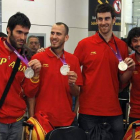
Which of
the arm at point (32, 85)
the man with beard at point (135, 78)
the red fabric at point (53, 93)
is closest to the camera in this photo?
the arm at point (32, 85)

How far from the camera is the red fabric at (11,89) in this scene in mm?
2814

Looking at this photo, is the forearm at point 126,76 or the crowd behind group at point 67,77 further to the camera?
the forearm at point 126,76

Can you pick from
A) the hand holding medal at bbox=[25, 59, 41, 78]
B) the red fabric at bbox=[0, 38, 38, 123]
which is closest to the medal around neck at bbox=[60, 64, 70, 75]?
the hand holding medal at bbox=[25, 59, 41, 78]

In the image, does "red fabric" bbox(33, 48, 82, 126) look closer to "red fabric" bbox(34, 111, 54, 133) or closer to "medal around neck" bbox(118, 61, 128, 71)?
"red fabric" bbox(34, 111, 54, 133)

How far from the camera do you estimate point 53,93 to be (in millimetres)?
3146

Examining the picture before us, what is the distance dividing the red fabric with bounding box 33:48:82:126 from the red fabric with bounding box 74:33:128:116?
320 mm

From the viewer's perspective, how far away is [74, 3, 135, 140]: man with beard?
3387 millimetres

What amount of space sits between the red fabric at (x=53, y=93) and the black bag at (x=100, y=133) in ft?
0.93

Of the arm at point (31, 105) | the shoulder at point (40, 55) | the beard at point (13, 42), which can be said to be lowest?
the arm at point (31, 105)

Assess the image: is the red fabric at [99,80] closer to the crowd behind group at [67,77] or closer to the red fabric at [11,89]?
the crowd behind group at [67,77]

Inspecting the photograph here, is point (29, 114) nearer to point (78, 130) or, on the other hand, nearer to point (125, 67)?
→ point (78, 130)

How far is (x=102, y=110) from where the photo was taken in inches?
134

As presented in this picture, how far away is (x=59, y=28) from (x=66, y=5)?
440 cm

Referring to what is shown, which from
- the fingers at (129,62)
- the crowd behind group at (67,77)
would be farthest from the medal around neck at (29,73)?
the fingers at (129,62)
